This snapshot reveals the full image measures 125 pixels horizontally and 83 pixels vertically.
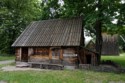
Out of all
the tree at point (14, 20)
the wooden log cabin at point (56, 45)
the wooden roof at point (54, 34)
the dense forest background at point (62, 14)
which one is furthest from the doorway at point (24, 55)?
the tree at point (14, 20)

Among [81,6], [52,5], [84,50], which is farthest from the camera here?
[52,5]

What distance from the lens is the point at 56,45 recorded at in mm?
20125

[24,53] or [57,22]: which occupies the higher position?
[57,22]

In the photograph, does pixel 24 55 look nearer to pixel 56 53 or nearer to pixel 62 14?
pixel 56 53

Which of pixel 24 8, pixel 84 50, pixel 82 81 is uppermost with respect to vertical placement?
pixel 24 8

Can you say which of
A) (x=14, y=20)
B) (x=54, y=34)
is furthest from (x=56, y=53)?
(x=14, y=20)

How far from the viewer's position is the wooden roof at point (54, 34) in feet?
66.7

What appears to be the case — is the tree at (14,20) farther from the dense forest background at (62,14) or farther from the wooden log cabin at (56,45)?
the wooden log cabin at (56,45)

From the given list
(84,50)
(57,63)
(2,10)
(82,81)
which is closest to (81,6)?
(84,50)

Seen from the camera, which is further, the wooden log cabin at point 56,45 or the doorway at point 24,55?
the doorway at point 24,55

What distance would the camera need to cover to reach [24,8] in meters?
40.2

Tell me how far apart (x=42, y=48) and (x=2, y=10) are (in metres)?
17.3

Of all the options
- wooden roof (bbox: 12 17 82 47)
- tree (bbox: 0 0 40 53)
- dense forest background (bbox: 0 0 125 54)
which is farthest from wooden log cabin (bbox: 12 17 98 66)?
tree (bbox: 0 0 40 53)

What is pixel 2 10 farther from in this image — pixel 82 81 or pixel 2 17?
pixel 82 81
